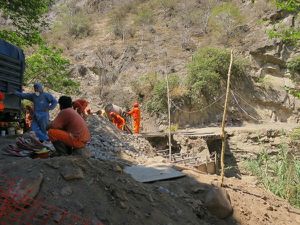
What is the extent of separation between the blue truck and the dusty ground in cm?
286

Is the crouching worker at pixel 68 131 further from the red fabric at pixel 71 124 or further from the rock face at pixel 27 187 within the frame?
the rock face at pixel 27 187

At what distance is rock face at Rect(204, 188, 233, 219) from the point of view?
5.73 m

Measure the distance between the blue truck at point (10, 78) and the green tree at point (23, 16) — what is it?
3806 millimetres

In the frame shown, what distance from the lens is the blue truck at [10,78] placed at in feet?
27.3

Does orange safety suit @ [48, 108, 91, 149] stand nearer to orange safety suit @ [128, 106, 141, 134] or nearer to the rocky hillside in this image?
orange safety suit @ [128, 106, 141, 134]

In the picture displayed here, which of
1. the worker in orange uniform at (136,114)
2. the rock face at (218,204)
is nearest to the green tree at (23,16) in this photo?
the worker in orange uniform at (136,114)

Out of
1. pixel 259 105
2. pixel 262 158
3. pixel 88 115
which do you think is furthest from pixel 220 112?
pixel 262 158

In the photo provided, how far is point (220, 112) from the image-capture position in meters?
23.6

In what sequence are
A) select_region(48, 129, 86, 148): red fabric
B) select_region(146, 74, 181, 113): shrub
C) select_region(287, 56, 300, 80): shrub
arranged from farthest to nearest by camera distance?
select_region(287, 56, 300, 80): shrub → select_region(146, 74, 181, 113): shrub → select_region(48, 129, 86, 148): red fabric

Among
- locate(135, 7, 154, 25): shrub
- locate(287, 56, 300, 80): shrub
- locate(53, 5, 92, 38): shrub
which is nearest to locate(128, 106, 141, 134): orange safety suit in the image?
locate(287, 56, 300, 80): shrub

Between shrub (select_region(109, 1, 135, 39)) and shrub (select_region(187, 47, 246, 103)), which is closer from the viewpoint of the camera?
shrub (select_region(187, 47, 246, 103))

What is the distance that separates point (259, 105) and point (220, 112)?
2721 mm

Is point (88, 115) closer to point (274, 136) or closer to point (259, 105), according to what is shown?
point (274, 136)

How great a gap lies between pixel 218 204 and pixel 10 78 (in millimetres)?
5545
